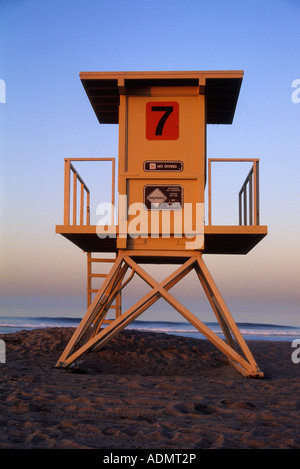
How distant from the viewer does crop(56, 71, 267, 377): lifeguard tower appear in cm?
827

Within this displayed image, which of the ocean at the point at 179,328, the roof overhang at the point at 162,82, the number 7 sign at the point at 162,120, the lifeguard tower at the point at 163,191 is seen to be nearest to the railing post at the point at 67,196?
the lifeguard tower at the point at 163,191

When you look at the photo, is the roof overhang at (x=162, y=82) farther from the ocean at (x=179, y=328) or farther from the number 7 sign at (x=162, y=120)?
the ocean at (x=179, y=328)

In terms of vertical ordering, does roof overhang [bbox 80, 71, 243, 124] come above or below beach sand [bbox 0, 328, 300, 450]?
above

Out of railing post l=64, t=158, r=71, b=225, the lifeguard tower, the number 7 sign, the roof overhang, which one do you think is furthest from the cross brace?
the roof overhang

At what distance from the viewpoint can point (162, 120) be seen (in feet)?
28.5

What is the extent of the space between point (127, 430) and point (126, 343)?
7321 millimetres

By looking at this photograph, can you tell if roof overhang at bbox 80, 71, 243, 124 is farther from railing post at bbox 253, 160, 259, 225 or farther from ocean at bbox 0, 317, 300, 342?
ocean at bbox 0, 317, 300, 342

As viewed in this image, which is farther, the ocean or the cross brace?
the ocean

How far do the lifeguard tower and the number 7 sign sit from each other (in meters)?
0.02

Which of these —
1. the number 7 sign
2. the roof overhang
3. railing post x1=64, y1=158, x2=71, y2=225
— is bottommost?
railing post x1=64, y1=158, x2=71, y2=225

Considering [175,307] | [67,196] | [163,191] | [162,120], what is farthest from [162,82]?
[175,307]

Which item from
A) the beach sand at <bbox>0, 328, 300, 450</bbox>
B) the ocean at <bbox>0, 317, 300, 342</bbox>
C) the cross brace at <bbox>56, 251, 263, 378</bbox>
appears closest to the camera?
the beach sand at <bbox>0, 328, 300, 450</bbox>

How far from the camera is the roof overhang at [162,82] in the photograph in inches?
332

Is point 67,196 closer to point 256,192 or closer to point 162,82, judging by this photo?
point 162,82
